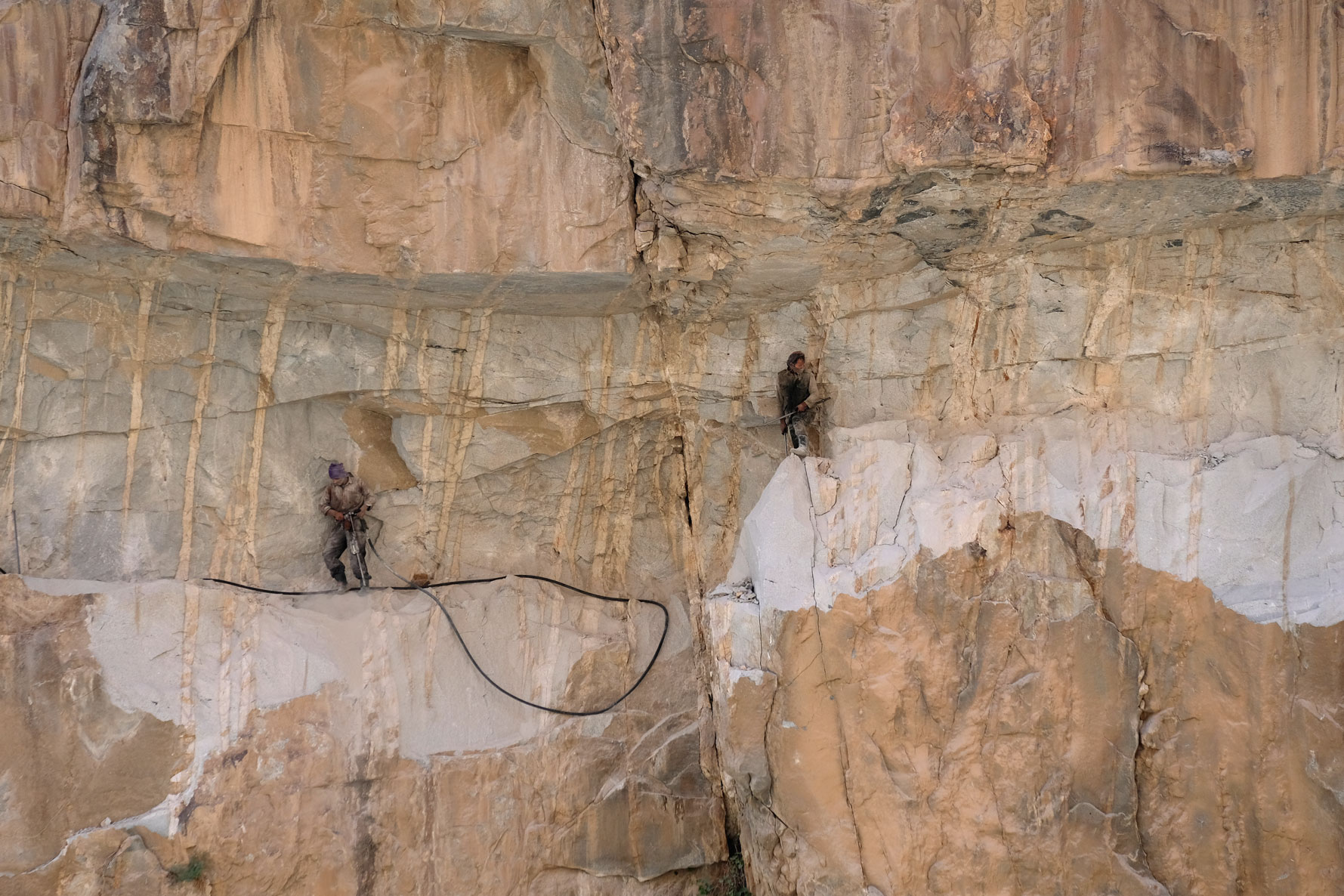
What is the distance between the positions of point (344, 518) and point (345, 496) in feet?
0.58

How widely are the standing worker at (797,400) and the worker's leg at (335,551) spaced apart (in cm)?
361

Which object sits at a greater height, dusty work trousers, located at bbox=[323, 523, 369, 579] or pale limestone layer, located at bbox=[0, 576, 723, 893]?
dusty work trousers, located at bbox=[323, 523, 369, 579]

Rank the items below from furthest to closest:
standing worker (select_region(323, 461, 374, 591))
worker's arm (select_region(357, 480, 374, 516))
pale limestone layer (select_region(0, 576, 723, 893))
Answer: worker's arm (select_region(357, 480, 374, 516)) < standing worker (select_region(323, 461, 374, 591)) < pale limestone layer (select_region(0, 576, 723, 893))

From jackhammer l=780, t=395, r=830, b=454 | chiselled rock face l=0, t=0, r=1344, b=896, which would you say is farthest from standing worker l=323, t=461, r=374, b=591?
jackhammer l=780, t=395, r=830, b=454

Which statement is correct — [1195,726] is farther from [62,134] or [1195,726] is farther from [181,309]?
[62,134]

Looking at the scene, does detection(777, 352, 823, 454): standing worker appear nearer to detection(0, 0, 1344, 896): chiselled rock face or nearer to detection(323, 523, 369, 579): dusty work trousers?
detection(0, 0, 1344, 896): chiselled rock face

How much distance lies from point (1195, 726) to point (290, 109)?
7.07 meters

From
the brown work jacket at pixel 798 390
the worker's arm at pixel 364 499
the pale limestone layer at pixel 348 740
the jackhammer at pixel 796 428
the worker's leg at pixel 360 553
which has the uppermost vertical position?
the brown work jacket at pixel 798 390

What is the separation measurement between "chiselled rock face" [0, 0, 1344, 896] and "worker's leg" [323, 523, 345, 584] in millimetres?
148

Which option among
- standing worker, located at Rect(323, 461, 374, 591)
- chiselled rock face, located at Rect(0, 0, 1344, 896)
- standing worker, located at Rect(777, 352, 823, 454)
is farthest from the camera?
standing worker, located at Rect(323, 461, 374, 591)

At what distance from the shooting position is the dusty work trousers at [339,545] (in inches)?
352

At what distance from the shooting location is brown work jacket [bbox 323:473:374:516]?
28.8 feet

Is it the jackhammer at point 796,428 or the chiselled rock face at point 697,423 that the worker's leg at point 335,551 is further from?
the jackhammer at point 796,428

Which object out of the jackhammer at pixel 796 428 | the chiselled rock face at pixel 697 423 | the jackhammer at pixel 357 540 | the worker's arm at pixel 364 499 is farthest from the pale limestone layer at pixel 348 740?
the jackhammer at pixel 796 428
